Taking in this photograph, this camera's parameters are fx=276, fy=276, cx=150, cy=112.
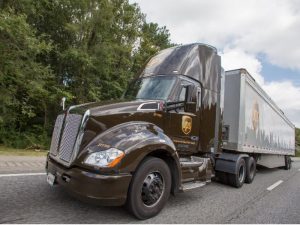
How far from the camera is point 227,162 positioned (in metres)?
7.63

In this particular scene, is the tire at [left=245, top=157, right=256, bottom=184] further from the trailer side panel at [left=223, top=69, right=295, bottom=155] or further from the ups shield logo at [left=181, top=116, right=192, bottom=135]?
the ups shield logo at [left=181, top=116, right=192, bottom=135]

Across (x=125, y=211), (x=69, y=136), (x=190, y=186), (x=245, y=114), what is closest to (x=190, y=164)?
(x=190, y=186)

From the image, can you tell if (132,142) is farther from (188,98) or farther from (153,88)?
(153,88)

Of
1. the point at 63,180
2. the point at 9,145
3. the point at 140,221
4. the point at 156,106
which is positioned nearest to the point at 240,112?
the point at 156,106

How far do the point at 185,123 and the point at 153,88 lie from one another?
0.95 m

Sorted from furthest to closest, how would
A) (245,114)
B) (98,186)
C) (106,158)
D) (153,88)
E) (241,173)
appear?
(245,114) → (241,173) → (153,88) → (106,158) → (98,186)

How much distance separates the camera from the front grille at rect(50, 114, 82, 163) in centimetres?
423

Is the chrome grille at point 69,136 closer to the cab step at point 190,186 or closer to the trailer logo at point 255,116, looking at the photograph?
the cab step at point 190,186

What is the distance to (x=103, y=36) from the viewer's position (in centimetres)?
1933

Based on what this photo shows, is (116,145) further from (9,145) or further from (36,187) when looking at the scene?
(9,145)

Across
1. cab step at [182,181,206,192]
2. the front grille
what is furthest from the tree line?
cab step at [182,181,206,192]

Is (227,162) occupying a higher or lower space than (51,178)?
higher

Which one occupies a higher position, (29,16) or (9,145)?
(29,16)

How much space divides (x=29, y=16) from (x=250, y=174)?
47.3 ft
